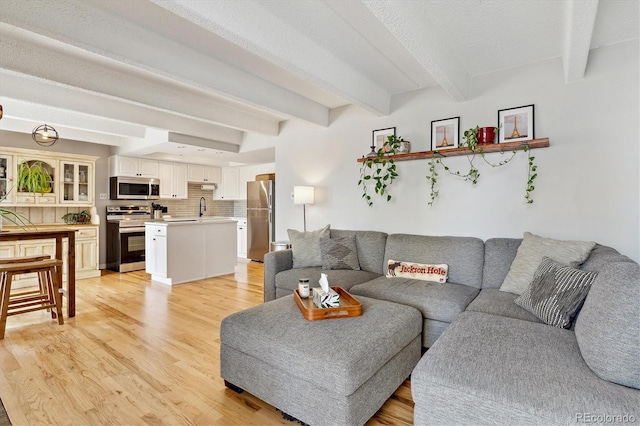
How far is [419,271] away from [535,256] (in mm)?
905

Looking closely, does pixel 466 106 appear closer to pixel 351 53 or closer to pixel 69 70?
pixel 351 53

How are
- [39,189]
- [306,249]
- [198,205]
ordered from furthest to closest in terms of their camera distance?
[198,205] < [39,189] < [306,249]

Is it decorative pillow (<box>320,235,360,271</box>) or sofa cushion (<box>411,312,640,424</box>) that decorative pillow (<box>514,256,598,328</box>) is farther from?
decorative pillow (<box>320,235,360,271</box>)

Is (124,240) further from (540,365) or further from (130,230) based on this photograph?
(540,365)

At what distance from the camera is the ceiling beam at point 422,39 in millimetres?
1738

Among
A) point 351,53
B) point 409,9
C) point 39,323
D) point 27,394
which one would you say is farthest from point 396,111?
point 39,323

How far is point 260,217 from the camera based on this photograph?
6.50m

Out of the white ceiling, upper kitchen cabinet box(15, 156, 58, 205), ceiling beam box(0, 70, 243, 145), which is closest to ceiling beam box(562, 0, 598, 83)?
the white ceiling

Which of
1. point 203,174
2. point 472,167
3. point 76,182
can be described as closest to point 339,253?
point 472,167

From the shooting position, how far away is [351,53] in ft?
8.65

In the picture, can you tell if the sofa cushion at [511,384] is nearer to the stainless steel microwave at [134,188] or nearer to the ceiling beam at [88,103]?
the ceiling beam at [88,103]

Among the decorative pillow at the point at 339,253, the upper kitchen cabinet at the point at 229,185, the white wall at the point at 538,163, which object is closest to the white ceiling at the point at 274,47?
the white wall at the point at 538,163

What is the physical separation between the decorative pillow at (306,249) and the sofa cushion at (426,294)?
0.78m

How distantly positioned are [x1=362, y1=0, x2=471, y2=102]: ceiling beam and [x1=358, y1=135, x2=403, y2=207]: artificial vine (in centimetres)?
78
